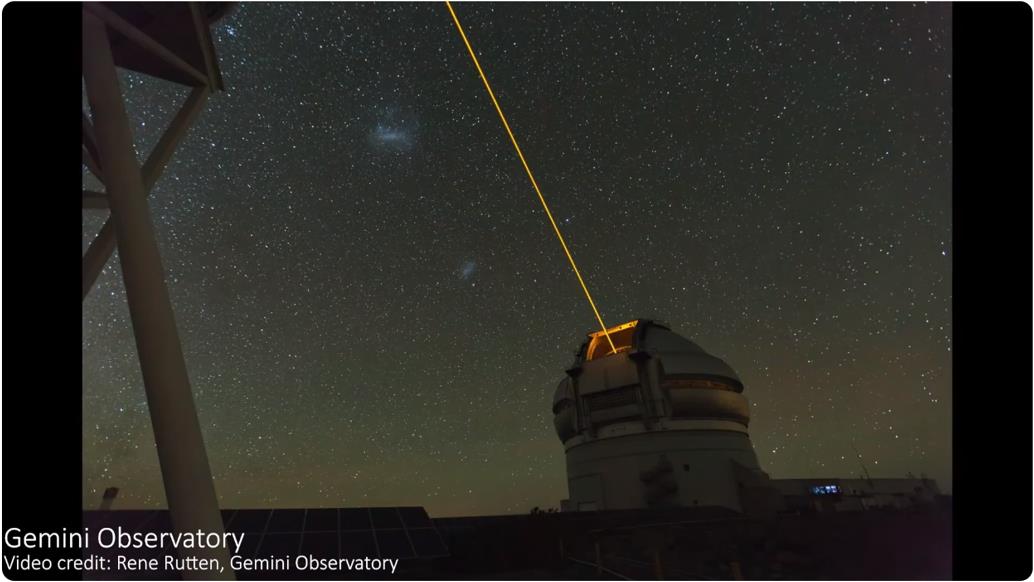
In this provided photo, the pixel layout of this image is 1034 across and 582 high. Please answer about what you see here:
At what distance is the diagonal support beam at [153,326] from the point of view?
270 inches

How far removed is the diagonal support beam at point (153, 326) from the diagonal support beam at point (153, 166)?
260 centimetres

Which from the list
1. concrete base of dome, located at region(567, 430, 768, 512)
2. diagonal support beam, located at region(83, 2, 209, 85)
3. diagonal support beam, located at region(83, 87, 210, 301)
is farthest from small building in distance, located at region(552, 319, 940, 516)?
diagonal support beam, located at region(83, 2, 209, 85)

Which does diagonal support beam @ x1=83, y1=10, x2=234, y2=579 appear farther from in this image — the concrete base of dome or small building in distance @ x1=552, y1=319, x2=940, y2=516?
the concrete base of dome

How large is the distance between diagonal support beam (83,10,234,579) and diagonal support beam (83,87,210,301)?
2603 mm

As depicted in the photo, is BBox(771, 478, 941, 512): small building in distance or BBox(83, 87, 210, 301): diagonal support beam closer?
BBox(83, 87, 210, 301): diagonal support beam

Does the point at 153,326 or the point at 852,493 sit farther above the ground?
the point at 153,326

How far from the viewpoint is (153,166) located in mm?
10961

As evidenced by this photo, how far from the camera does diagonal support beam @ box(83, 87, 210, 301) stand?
10.7 metres

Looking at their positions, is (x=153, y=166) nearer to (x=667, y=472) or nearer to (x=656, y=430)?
(x=656, y=430)

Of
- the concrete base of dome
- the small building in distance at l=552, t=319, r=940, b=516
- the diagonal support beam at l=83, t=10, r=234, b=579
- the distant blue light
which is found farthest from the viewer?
the distant blue light

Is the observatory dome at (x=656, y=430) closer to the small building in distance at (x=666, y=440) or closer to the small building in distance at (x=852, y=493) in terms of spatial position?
the small building in distance at (x=666, y=440)

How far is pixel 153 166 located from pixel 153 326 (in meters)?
5.24

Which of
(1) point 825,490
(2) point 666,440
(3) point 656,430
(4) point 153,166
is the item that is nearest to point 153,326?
(4) point 153,166

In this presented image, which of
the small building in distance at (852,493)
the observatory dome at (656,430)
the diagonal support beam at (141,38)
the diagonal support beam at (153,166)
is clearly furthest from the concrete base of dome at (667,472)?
the diagonal support beam at (141,38)
